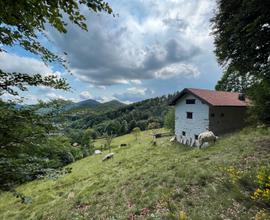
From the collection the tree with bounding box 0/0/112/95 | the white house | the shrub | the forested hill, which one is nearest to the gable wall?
the white house

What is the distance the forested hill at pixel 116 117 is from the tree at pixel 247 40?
6.93 meters

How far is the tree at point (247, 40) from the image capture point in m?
9.66

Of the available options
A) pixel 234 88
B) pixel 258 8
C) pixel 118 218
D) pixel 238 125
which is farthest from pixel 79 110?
pixel 234 88

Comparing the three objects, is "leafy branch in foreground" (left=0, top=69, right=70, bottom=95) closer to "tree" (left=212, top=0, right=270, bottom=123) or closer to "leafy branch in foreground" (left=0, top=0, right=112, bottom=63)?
"leafy branch in foreground" (left=0, top=0, right=112, bottom=63)

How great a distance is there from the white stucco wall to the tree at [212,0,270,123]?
33.8ft

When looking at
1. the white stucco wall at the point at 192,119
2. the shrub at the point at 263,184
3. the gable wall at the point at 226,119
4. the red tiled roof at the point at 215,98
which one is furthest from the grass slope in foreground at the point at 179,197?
the red tiled roof at the point at 215,98

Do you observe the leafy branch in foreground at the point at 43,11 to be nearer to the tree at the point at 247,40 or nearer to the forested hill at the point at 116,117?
the forested hill at the point at 116,117

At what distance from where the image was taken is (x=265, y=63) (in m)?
11.2

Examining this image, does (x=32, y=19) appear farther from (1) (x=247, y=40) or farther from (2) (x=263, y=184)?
(1) (x=247, y=40)

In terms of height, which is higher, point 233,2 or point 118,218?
point 233,2

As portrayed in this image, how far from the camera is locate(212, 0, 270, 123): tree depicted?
9656mm

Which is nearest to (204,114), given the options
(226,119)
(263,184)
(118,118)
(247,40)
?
(226,119)

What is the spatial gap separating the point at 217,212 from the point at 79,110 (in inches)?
198

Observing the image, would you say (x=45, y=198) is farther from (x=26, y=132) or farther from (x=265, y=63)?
(x=265, y=63)
